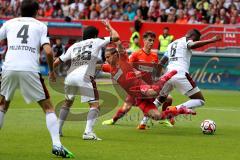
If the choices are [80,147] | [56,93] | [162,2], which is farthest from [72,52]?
[162,2]

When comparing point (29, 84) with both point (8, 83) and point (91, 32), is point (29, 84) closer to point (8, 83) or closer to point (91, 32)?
point (8, 83)

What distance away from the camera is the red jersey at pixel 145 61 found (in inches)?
671

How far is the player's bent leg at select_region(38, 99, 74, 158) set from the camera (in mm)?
11422

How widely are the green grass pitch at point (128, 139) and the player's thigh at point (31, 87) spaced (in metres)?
0.95

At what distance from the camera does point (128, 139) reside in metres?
14.4

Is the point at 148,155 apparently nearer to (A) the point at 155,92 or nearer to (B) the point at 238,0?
(A) the point at 155,92

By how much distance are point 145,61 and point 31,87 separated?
20.0 ft

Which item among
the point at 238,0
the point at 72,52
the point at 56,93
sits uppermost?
the point at 238,0

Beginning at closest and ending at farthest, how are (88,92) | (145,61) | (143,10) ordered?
1. (88,92)
2. (145,61)
3. (143,10)

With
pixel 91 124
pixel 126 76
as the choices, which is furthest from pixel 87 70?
pixel 126 76

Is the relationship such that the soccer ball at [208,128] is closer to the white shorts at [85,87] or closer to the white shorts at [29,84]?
the white shorts at [85,87]

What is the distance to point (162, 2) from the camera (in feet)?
116

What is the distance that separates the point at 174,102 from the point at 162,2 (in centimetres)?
1366

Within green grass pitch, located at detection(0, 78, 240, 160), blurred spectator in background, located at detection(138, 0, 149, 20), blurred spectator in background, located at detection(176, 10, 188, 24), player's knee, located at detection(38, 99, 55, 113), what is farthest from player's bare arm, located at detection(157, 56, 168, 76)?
blurred spectator in background, located at detection(138, 0, 149, 20)
